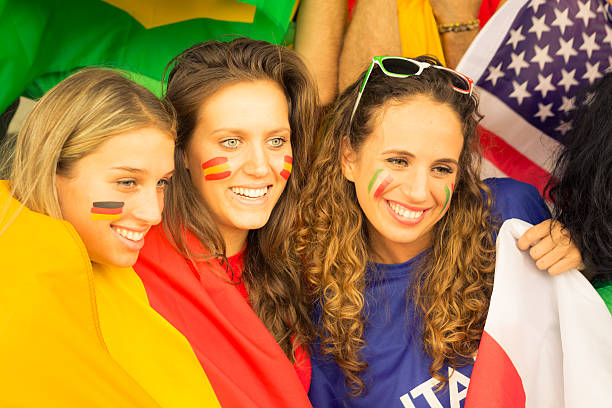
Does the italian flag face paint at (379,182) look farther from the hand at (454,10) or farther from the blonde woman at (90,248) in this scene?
the hand at (454,10)

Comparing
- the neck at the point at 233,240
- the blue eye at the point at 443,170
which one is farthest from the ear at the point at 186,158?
the blue eye at the point at 443,170

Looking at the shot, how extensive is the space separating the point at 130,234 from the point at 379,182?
2.62ft

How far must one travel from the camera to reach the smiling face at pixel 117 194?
1545 millimetres

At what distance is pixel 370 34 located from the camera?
7.98 feet

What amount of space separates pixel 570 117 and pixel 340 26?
3.21 feet

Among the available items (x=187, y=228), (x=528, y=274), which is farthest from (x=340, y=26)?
(x=528, y=274)

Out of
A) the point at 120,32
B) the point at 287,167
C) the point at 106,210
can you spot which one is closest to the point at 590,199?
the point at 287,167

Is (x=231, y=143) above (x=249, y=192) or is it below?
above

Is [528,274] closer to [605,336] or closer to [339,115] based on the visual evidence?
[605,336]

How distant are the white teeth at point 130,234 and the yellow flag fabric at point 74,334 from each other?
11 cm

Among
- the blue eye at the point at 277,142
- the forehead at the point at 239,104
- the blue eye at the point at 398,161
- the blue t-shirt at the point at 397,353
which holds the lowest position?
the blue t-shirt at the point at 397,353

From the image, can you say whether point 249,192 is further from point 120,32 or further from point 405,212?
point 120,32

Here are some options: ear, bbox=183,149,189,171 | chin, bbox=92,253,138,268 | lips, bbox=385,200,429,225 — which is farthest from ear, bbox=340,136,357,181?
chin, bbox=92,253,138,268

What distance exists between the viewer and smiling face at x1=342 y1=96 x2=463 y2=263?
6.23 feet
